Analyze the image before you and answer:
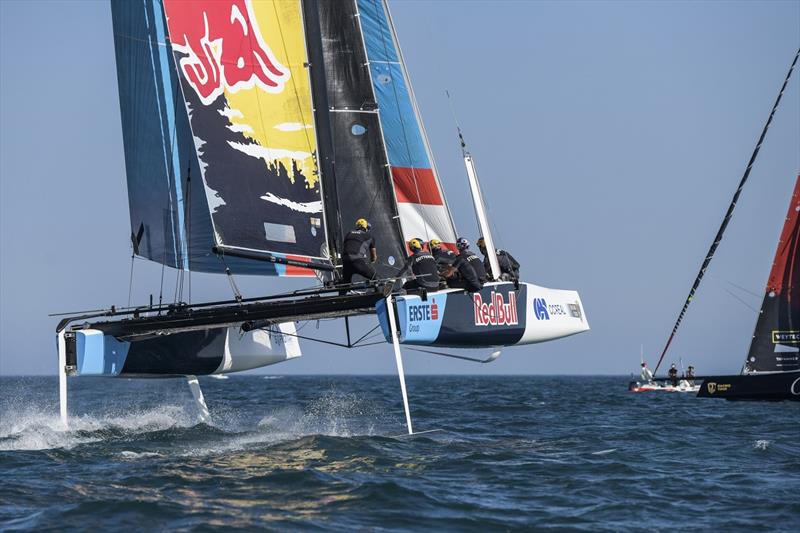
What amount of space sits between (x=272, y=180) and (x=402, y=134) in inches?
90.0

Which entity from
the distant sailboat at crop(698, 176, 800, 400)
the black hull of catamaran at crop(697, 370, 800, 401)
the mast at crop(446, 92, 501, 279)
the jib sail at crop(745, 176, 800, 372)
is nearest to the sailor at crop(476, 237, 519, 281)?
the mast at crop(446, 92, 501, 279)

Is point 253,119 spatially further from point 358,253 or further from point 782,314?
point 782,314

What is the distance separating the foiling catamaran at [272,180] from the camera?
13984 mm

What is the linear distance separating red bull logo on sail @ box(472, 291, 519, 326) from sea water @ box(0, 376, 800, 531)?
153cm

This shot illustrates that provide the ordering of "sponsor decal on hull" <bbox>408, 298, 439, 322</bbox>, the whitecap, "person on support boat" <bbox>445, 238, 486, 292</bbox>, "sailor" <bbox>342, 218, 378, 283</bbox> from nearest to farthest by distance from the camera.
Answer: the whitecap → "sponsor decal on hull" <bbox>408, 298, 439, 322</bbox> → "person on support boat" <bbox>445, 238, 486, 292</bbox> → "sailor" <bbox>342, 218, 378, 283</bbox>

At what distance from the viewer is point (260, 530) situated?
7965mm

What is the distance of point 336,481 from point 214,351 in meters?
6.46

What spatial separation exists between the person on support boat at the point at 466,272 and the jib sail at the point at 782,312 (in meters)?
11.8

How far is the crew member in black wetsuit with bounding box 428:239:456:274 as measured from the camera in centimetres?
1420

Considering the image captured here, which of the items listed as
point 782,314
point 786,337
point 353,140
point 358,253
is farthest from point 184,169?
point 782,314

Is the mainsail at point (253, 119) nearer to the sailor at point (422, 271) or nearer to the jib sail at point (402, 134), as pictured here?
the jib sail at point (402, 134)

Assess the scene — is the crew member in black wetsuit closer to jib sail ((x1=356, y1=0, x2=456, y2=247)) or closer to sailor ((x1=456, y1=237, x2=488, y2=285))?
sailor ((x1=456, y1=237, x2=488, y2=285))

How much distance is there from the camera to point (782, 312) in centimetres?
2417

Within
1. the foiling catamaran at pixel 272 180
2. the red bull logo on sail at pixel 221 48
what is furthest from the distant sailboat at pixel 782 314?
the red bull logo on sail at pixel 221 48
